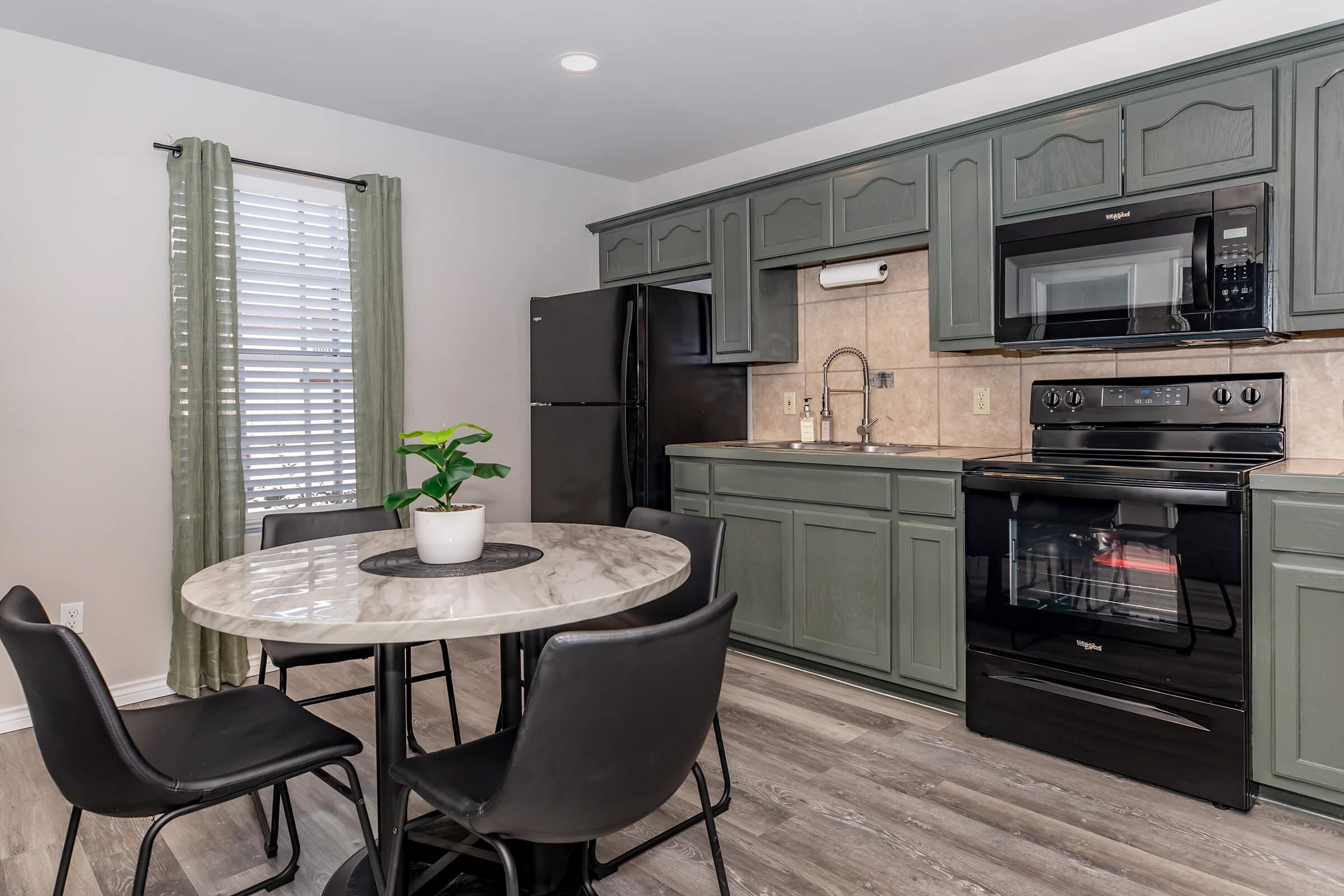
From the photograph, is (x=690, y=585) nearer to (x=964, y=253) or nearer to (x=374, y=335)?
(x=964, y=253)

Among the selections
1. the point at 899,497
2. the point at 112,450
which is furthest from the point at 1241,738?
the point at 112,450

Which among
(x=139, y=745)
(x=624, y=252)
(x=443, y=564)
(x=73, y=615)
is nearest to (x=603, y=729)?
(x=443, y=564)

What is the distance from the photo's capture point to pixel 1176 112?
246 cm

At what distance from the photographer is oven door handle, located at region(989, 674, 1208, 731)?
88.9 inches

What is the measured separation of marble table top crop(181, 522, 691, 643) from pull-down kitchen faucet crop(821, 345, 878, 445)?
1.84 m

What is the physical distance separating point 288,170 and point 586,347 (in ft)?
4.84

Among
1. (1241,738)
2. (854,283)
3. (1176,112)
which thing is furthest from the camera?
(854,283)

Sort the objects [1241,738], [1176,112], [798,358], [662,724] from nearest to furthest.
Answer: [662,724], [1241,738], [1176,112], [798,358]

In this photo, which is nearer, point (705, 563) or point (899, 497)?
point (705, 563)

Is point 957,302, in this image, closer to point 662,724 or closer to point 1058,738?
point 1058,738

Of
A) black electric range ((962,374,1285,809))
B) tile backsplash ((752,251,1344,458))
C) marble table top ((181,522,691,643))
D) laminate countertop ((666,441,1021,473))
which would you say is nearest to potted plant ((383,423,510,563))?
marble table top ((181,522,691,643))

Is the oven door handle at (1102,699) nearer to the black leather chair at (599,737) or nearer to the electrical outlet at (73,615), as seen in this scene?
the black leather chair at (599,737)

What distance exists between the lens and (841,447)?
144 inches

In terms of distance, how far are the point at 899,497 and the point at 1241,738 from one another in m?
1.20
